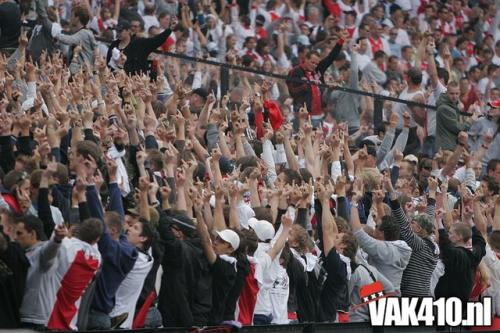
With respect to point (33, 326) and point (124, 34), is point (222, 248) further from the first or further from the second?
point (124, 34)

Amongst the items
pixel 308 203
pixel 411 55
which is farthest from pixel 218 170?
pixel 411 55

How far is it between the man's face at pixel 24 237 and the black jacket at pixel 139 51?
7637mm

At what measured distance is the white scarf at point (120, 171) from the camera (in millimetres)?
13828

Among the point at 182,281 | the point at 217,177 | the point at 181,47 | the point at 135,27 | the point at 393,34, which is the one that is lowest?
the point at 393,34

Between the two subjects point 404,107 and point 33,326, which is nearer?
point 33,326

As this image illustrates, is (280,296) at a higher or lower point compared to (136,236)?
lower

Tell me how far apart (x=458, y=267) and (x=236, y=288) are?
2914 millimetres

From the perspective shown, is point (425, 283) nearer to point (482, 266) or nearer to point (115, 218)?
point (482, 266)

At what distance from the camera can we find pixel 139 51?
62.7 ft

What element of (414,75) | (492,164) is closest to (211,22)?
(414,75)

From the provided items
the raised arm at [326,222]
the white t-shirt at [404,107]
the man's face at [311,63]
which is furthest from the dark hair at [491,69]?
the raised arm at [326,222]

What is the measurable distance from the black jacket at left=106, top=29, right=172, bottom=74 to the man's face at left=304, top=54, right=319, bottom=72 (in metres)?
2.70

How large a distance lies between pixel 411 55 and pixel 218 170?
11243 millimetres

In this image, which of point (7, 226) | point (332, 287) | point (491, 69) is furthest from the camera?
point (491, 69)
